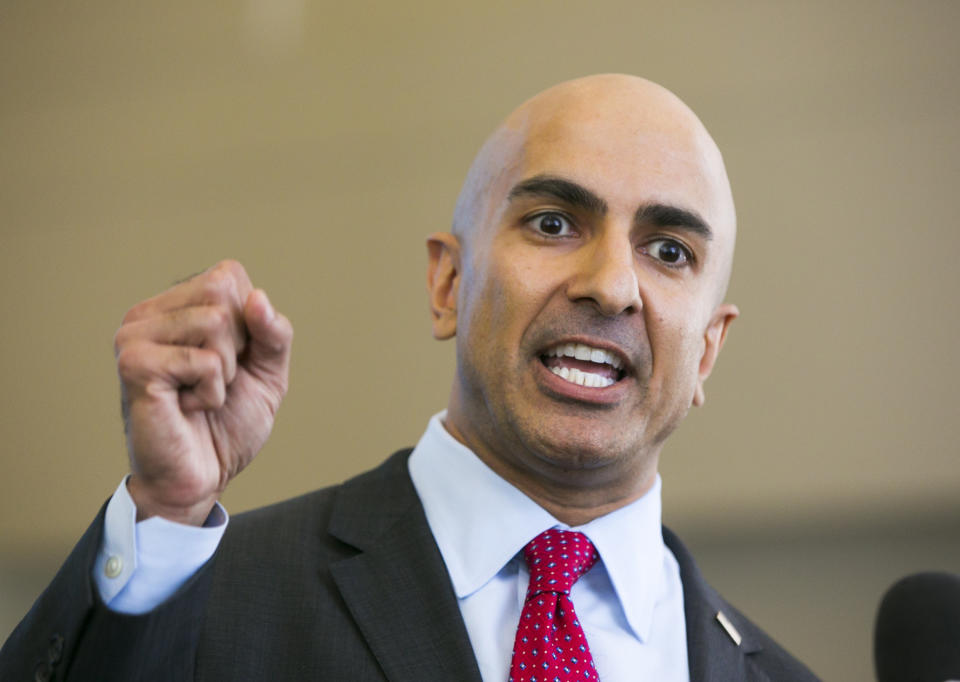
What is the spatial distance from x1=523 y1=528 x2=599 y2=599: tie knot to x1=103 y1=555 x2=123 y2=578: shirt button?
638 millimetres

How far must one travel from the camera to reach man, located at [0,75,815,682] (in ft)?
4.28

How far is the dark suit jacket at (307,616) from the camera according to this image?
1.23 meters

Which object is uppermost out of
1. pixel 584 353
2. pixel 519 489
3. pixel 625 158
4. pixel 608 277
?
pixel 625 158

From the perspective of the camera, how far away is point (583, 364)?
1690 millimetres

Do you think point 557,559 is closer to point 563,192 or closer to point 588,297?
point 588,297

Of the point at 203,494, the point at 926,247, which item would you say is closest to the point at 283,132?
the point at 926,247

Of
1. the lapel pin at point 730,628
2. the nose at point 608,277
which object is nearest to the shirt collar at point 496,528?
the lapel pin at point 730,628

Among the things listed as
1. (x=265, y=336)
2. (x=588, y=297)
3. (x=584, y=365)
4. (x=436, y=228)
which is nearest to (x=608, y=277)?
(x=588, y=297)

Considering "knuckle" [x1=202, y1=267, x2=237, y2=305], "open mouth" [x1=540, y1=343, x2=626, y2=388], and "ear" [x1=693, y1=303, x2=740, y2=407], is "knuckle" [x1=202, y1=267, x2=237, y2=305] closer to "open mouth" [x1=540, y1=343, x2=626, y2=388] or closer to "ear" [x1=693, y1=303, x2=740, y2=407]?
"open mouth" [x1=540, y1=343, x2=626, y2=388]

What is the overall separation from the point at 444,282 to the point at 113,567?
914mm

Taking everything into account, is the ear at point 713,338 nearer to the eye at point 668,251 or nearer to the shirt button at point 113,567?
the eye at point 668,251

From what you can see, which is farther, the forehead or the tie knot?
the forehead

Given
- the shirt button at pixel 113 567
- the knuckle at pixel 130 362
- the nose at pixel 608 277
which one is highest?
the nose at pixel 608 277

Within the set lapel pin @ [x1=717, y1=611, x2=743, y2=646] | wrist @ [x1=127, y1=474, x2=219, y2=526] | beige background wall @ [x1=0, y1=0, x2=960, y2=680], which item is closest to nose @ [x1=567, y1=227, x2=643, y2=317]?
lapel pin @ [x1=717, y1=611, x2=743, y2=646]
